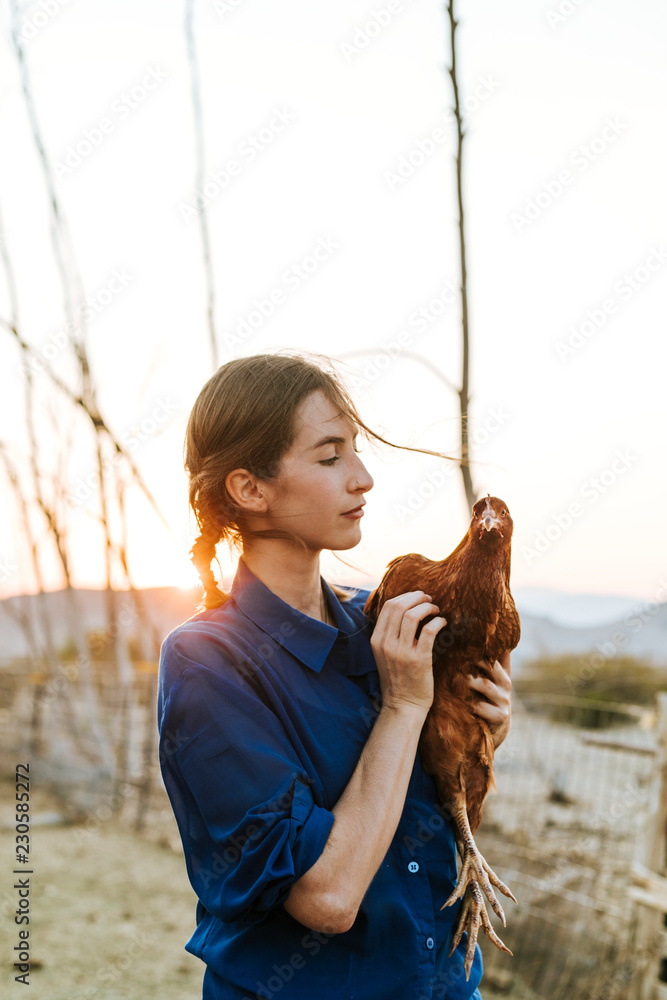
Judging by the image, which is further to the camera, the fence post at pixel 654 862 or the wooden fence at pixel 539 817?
the wooden fence at pixel 539 817

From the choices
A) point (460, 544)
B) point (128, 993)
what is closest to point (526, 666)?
point (128, 993)

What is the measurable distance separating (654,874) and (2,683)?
7.38 metres

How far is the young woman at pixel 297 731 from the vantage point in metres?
1.08

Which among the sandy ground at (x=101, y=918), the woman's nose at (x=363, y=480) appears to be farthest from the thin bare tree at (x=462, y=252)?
the sandy ground at (x=101, y=918)

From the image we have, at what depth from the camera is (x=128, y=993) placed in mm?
3471

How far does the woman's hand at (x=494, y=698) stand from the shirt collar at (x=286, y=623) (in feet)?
0.96

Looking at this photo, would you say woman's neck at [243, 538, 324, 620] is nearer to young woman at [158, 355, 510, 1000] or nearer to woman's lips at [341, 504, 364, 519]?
young woman at [158, 355, 510, 1000]

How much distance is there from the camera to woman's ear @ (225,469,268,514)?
135cm

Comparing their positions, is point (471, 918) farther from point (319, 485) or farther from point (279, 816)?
point (319, 485)

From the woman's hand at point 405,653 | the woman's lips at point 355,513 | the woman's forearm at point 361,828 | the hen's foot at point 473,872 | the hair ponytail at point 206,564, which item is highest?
the woman's lips at point 355,513

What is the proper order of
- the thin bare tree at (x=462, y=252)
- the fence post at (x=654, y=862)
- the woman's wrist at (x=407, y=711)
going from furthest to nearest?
the fence post at (x=654, y=862) < the thin bare tree at (x=462, y=252) < the woman's wrist at (x=407, y=711)

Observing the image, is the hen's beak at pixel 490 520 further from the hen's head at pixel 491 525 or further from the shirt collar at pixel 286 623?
the shirt collar at pixel 286 623

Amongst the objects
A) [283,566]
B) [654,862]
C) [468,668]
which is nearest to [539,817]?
[654,862]

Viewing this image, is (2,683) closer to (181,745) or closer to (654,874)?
(654,874)
